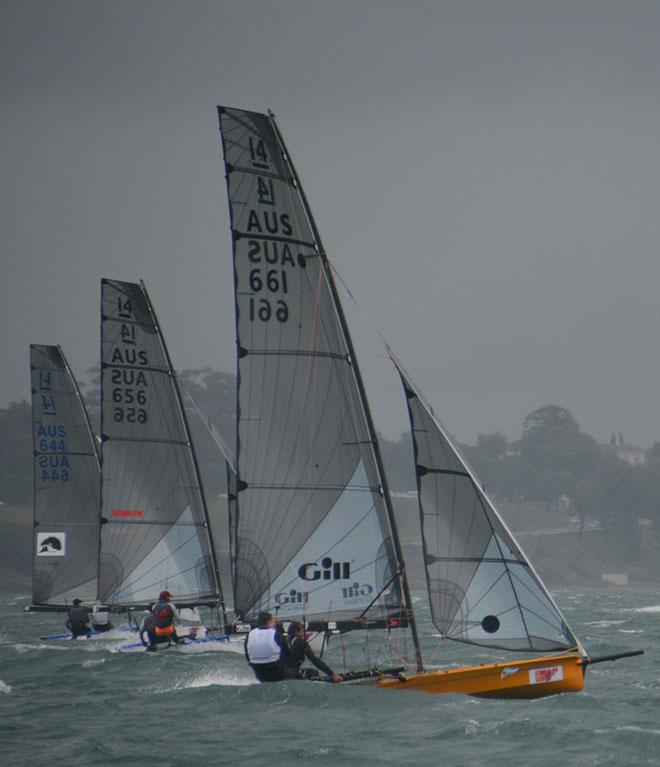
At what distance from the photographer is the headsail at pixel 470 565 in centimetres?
2231

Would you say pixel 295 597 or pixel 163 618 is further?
pixel 163 618

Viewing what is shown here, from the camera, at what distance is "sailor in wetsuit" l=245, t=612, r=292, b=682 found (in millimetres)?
22375

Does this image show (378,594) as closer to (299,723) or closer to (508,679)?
(508,679)

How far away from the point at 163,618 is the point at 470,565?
378 inches

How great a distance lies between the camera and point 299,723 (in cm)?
2053

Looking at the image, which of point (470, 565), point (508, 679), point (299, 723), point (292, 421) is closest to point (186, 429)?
point (292, 421)

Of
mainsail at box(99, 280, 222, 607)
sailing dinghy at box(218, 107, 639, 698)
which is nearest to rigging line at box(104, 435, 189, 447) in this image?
mainsail at box(99, 280, 222, 607)

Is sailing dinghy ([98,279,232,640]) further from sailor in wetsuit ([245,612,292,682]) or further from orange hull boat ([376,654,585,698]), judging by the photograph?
orange hull boat ([376,654,585,698])

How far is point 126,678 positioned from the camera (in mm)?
27594

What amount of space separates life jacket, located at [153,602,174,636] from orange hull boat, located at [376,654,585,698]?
9027 millimetres

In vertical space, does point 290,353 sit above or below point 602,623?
above

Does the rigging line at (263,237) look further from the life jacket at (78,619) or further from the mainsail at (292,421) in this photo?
the life jacket at (78,619)

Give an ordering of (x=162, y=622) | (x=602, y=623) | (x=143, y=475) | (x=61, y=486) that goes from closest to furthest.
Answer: (x=162, y=622) → (x=143, y=475) → (x=61, y=486) → (x=602, y=623)

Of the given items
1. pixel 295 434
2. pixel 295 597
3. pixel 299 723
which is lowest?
pixel 299 723
